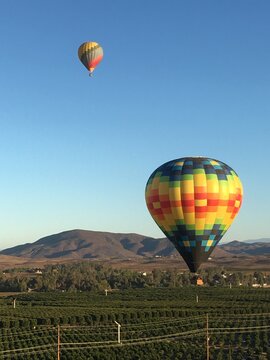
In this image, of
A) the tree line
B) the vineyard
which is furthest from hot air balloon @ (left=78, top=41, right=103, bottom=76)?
the tree line

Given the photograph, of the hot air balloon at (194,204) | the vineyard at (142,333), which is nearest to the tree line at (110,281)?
the vineyard at (142,333)

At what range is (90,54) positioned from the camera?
222 ft

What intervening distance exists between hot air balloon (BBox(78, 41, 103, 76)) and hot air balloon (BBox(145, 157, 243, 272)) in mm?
17756

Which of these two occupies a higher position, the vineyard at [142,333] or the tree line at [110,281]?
the tree line at [110,281]

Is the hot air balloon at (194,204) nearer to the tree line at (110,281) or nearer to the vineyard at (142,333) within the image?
the vineyard at (142,333)

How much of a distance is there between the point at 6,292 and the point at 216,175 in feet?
286

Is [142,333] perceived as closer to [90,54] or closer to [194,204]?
[194,204]

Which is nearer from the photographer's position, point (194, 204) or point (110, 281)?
point (194, 204)

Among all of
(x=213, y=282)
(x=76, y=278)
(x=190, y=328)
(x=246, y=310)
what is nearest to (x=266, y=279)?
(x=213, y=282)

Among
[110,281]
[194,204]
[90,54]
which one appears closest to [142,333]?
[194,204]

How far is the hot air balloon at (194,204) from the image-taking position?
185 feet

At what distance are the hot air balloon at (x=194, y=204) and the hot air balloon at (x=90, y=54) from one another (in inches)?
699

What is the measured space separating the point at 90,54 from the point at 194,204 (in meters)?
24.8

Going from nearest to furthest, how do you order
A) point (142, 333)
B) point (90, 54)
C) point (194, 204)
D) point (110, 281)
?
point (142, 333), point (194, 204), point (90, 54), point (110, 281)
